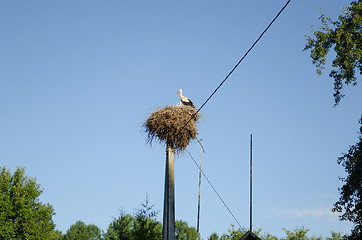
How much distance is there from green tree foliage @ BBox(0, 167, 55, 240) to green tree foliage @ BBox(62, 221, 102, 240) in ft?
140

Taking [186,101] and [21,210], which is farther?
[21,210]

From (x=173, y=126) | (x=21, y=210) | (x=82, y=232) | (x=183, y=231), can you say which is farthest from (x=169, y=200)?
(x=82, y=232)

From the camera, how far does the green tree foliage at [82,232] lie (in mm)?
81812

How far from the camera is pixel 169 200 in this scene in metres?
18.8

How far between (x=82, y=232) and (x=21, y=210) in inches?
1993

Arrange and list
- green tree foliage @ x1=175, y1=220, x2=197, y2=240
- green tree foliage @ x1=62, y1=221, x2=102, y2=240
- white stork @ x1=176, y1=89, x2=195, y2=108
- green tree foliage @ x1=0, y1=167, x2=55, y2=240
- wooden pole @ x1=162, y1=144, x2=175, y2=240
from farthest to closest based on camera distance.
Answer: green tree foliage @ x1=62, y1=221, x2=102, y2=240 < green tree foliage @ x1=175, y1=220, x2=197, y2=240 < green tree foliage @ x1=0, y1=167, x2=55, y2=240 < white stork @ x1=176, y1=89, x2=195, y2=108 < wooden pole @ x1=162, y1=144, x2=175, y2=240

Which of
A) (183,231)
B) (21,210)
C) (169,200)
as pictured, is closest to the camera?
(169,200)

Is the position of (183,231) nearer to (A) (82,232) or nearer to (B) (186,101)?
(A) (82,232)

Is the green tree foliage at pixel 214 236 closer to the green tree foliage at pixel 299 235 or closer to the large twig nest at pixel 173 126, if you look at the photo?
the green tree foliage at pixel 299 235

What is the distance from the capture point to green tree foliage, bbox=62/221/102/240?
81.8 meters

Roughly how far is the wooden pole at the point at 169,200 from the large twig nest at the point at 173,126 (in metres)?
0.48

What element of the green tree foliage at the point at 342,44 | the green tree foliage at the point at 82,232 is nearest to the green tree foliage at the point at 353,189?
Result: the green tree foliage at the point at 342,44

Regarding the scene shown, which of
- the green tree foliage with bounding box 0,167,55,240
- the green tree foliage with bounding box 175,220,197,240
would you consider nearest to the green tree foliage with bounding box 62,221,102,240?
the green tree foliage with bounding box 175,220,197,240

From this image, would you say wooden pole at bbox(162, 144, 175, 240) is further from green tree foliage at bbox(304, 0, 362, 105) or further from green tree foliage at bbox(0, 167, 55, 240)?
green tree foliage at bbox(0, 167, 55, 240)
